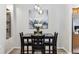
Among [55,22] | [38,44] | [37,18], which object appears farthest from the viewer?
[55,22]

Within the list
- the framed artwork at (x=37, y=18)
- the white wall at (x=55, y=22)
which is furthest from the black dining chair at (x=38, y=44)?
the framed artwork at (x=37, y=18)

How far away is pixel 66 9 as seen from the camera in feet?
19.5

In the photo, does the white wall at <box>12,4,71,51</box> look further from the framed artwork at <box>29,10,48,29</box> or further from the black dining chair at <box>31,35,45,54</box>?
the black dining chair at <box>31,35,45,54</box>

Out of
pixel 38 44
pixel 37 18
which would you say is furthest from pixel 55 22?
pixel 38 44

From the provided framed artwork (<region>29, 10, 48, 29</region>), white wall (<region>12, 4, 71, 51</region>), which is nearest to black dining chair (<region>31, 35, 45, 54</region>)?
white wall (<region>12, 4, 71, 51</region>)

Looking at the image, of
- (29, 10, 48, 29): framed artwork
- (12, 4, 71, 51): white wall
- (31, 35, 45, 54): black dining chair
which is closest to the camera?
(31, 35, 45, 54): black dining chair

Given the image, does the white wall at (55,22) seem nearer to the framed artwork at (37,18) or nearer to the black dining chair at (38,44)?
the framed artwork at (37,18)

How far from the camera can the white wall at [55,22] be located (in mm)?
5941

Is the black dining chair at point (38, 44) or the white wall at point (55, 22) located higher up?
the white wall at point (55, 22)

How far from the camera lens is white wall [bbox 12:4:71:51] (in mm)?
5941

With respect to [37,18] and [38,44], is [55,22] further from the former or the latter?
[38,44]

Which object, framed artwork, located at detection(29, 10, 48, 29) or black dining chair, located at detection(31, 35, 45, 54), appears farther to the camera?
framed artwork, located at detection(29, 10, 48, 29)

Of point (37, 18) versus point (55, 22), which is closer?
point (37, 18)

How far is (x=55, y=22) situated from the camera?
Result: 641cm
